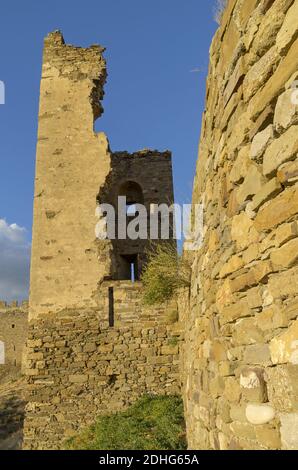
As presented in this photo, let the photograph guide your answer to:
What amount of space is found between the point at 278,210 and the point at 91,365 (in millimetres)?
8072

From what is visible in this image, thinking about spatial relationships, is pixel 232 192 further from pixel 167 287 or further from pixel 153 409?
pixel 153 409

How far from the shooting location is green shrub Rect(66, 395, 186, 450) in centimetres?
630

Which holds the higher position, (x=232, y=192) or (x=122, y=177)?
(x=122, y=177)

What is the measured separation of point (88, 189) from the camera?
10.7m

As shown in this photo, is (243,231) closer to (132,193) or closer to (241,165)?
(241,165)

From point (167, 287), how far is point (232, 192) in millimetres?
5096

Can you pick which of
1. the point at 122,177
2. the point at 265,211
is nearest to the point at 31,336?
the point at 122,177

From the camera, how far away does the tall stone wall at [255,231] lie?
6.70 feet

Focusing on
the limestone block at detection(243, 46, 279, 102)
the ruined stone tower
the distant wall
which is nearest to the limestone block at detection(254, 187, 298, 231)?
the limestone block at detection(243, 46, 279, 102)

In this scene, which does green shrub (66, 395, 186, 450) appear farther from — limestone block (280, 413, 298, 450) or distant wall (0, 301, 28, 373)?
distant wall (0, 301, 28, 373)

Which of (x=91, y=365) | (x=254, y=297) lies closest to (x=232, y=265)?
→ (x=254, y=297)

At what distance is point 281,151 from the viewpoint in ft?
6.91

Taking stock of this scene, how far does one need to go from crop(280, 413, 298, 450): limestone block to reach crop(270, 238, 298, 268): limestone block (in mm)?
657
